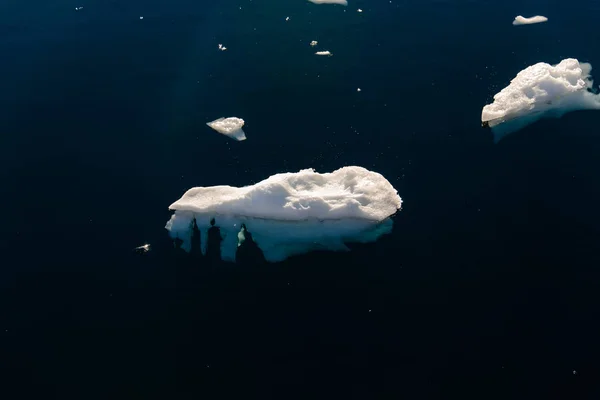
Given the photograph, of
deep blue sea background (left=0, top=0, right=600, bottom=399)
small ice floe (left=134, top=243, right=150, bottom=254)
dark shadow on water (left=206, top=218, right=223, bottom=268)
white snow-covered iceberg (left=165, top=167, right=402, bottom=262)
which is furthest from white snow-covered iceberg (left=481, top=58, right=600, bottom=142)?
small ice floe (left=134, top=243, right=150, bottom=254)

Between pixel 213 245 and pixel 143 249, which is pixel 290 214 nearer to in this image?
pixel 213 245

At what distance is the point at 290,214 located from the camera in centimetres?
817

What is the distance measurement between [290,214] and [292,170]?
1243mm

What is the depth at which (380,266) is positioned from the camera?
764 centimetres

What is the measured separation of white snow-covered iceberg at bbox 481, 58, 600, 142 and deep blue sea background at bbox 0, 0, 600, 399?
248 mm

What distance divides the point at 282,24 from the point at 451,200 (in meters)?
6.67

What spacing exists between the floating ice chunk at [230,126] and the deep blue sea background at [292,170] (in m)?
0.16

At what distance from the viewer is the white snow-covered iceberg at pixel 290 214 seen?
807cm

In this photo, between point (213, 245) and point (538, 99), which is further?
point (538, 99)

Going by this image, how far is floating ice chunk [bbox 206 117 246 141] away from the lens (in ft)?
32.4

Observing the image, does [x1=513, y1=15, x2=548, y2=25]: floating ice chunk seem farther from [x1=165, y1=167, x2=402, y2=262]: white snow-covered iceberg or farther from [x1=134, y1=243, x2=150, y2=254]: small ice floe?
[x1=134, y1=243, x2=150, y2=254]: small ice floe

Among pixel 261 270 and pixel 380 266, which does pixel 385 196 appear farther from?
pixel 261 270

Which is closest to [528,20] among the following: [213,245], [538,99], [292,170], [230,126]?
[538,99]

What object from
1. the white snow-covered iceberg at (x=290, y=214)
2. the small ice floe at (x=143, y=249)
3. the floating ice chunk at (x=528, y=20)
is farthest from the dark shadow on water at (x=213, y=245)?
the floating ice chunk at (x=528, y=20)
